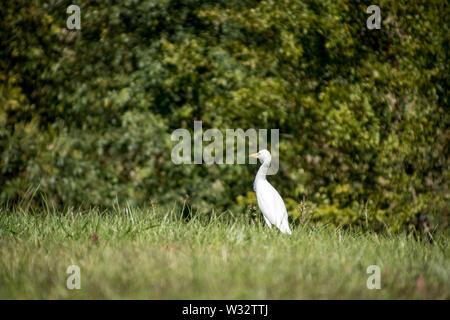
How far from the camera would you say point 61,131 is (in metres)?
4.80

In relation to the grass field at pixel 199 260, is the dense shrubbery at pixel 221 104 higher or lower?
higher

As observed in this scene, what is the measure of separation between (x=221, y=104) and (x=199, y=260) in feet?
6.32

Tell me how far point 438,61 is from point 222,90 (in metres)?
2.47
